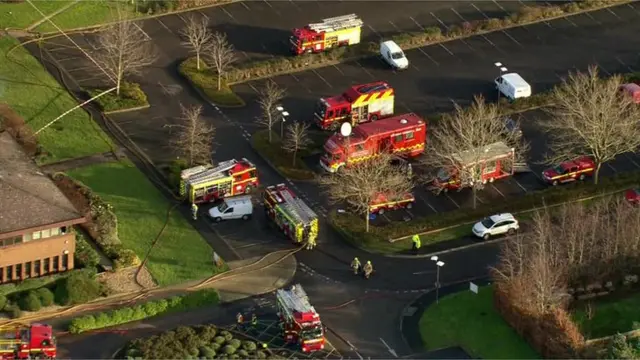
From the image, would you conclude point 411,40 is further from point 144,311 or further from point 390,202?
point 144,311

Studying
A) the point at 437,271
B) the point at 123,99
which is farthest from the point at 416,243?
the point at 123,99

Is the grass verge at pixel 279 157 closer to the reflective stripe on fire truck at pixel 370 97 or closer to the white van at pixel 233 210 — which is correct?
the white van at pixel 233 210

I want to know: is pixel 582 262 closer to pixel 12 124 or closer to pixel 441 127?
pixel 441 127

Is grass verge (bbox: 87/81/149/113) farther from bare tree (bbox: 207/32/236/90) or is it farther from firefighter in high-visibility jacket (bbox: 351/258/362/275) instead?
firefighter in high-visibility jacket (bbox: 351/258/362/275)

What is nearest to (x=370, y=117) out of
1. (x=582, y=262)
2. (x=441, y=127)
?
(x=441, y=127)

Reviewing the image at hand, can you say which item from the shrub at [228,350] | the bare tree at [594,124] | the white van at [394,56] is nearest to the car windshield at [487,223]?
the bare tree at [594,124]

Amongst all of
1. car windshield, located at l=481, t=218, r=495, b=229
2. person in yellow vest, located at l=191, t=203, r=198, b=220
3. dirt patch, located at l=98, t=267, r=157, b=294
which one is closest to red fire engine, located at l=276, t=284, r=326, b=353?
dirt patch, located at l=98, t=267, r=157, b=294
